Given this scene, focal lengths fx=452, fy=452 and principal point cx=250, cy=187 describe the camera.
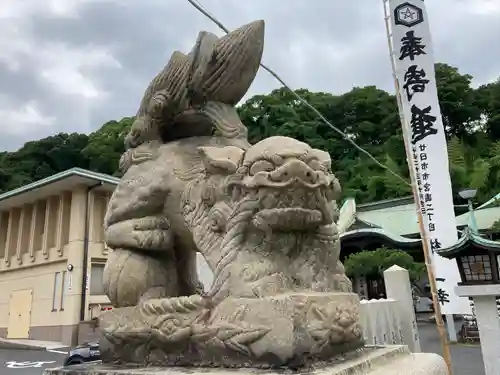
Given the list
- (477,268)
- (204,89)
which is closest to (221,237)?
(204,89)

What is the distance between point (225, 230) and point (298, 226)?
290mm

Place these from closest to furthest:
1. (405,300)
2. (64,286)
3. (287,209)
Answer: (287,209) → (405,300) → (64,286)

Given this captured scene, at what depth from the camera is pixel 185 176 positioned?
207 centimetres

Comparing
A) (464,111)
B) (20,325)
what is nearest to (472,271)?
(20,325)

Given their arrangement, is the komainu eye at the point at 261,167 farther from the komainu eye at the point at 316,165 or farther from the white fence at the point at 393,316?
the white fence at the point at 393,316

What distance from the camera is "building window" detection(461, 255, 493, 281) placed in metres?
5.35

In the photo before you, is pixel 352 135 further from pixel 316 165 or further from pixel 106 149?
pixel 316 165

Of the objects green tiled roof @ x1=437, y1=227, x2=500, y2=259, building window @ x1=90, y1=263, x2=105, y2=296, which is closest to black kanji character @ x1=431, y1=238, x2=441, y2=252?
green tiled roof @ x1=437, y1=227, x2=500, y2=259

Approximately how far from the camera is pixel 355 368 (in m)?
1.50

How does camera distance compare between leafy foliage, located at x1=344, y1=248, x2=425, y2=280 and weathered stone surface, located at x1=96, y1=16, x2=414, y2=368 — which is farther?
leafy foliage, located at x1=344, y1=248, x2=425, y2=280

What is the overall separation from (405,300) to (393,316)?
0.29 m

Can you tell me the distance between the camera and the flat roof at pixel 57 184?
11000 millimetres

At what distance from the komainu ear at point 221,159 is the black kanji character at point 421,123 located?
592 centimetres

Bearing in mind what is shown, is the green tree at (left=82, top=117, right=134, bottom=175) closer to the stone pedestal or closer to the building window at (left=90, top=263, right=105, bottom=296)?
the building window at (left=90, top=263, right=105, bottom=296)
